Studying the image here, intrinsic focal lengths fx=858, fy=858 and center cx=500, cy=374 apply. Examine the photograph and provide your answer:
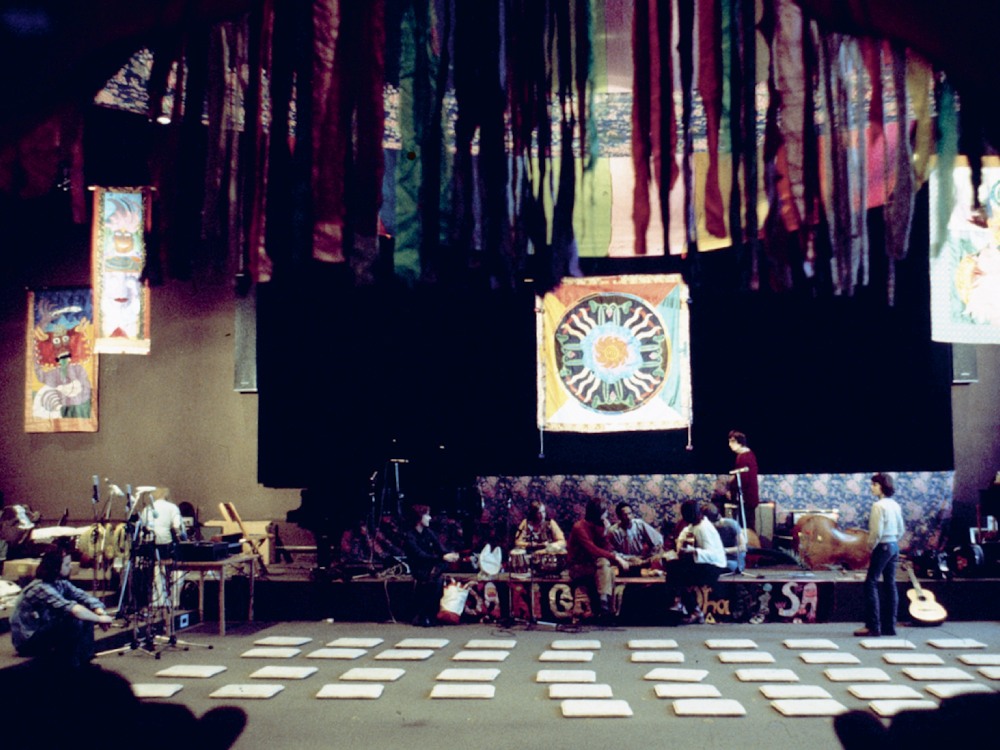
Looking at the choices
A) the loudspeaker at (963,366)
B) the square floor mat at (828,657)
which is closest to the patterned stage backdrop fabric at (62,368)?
the square floor mat at (828,657)

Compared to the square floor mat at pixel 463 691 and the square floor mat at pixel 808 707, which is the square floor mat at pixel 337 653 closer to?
the square floor mat at pixel 463 691

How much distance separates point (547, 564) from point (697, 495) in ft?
10.1

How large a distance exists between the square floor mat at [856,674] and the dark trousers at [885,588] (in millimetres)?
1466

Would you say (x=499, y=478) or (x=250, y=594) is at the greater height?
(x=499, y=478)

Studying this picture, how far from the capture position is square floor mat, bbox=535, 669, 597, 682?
657cm

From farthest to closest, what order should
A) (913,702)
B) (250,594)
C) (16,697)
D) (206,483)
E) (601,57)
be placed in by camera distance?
(206,483) < (250,594) < (913,702) < (601,57) < (16,697)

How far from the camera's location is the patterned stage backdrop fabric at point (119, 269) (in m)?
8.75

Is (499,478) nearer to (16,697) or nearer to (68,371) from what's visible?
(68,371)

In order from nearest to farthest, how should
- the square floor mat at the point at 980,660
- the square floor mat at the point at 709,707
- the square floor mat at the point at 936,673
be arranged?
1. the square floor mat at the point at 709,707
2. the square floor mat at the point at 936,673
3. the square floor mat at the point at 980,660

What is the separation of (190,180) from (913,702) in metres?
5.32

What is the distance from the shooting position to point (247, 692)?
6242 mm

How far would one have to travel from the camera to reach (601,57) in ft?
12.8

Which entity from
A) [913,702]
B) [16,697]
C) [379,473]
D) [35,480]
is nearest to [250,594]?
[379,473]

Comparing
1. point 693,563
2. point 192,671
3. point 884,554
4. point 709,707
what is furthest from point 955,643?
point 192,671
